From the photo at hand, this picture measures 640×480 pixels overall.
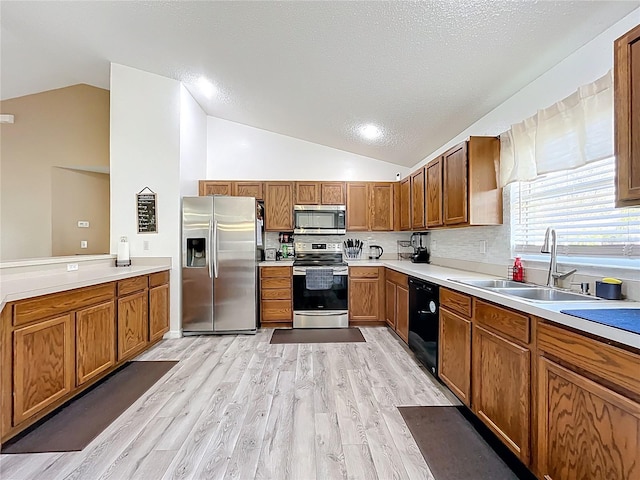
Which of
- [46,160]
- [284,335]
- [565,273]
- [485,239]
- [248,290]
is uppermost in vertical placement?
[46,160]

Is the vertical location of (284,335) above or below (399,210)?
below

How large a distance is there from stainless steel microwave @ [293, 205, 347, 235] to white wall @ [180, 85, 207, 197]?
1.49m

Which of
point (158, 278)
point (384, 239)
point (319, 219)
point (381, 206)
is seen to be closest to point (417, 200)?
point (381, 206)

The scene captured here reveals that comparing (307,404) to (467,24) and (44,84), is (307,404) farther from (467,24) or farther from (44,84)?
(44,84)

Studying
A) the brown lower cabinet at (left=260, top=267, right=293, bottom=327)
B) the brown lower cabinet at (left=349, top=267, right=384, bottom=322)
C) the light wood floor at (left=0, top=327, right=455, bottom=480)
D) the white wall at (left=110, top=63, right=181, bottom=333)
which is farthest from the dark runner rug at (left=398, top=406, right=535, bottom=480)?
the white wall at (left=110, top=63, right=181, bottom=333)

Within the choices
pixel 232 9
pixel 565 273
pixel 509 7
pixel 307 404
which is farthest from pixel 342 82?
pixel 307 404

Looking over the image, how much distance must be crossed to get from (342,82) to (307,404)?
9.30ft

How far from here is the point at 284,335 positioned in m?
3.89

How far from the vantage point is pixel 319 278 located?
13.7 ft

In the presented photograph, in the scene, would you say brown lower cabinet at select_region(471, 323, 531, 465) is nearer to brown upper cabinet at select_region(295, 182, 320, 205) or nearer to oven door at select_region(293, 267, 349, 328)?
oven door at select_region(293, 267, 349, 328)

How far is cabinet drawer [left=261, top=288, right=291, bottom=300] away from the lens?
4188 mm

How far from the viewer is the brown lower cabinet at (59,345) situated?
175 cm

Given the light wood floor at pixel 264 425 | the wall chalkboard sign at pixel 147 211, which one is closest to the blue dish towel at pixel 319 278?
the light wood floor at pixel 264 425

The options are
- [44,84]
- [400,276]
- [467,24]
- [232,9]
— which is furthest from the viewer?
[44,84]
